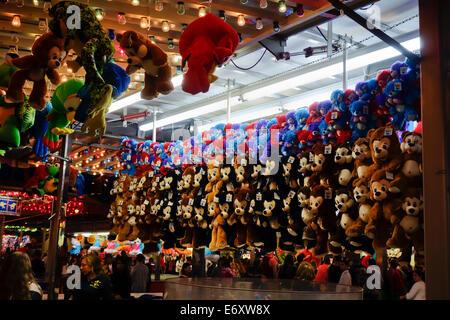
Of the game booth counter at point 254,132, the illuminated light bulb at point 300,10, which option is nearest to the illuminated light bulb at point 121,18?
the game booth counter at point 254,132

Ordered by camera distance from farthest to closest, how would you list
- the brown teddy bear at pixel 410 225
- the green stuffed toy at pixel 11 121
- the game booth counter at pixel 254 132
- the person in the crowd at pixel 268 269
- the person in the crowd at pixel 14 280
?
the person in the crowd at pixel 268 269 < the green stuffed toy at pixel 11 121 < the brown teddy bear at pixel 410 225 < the game booth counter at pixel 254 132 < the person in the crowd at pixel 14 280

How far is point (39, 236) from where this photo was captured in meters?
27.0

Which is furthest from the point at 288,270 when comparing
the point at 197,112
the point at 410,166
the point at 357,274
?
the point at 410,166

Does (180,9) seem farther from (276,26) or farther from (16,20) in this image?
(16,20)

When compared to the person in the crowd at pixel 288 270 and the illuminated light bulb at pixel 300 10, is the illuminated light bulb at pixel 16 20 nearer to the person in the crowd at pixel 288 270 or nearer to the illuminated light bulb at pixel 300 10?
the illuminated light bulb at pixel 300 10

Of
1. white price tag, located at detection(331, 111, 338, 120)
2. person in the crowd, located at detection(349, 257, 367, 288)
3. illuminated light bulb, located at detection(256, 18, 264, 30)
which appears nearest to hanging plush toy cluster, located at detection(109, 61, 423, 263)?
white price tag, located at detection(331, 111, 338, 120)

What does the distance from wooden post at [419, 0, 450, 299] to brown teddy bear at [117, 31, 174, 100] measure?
1919 millimetres

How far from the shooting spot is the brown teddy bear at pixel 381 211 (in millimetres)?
3896

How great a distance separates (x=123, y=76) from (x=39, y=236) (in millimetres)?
25700

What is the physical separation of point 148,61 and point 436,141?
7.01 ft

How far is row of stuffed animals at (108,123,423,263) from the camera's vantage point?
3906mm

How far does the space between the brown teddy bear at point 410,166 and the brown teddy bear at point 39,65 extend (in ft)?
8.87

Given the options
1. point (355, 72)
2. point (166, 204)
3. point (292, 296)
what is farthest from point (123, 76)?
point (355, 72)

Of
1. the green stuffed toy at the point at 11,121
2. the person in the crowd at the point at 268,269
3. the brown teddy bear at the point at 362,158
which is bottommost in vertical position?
the person in the crowd at the point at 268,269
